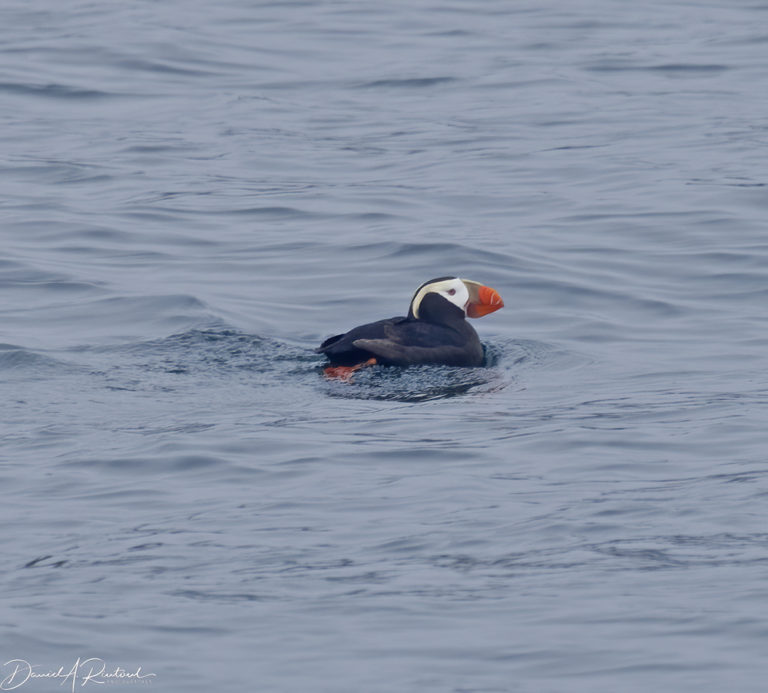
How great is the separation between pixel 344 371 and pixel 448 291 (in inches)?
39.5

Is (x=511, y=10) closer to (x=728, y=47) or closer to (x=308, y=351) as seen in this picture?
(x=728, y=47)

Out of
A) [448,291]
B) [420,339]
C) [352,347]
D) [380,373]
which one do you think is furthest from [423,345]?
[448,291]

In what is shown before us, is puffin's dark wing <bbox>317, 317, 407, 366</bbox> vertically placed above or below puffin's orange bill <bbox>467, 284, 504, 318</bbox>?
below

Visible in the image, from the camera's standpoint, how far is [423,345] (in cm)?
977

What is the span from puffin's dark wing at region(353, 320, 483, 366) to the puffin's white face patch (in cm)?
17

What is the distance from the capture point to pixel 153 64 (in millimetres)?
21469

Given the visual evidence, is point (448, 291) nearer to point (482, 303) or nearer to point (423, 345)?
point (482, 303)

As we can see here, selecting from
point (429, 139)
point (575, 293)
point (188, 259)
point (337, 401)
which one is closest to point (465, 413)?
point (337, 401)

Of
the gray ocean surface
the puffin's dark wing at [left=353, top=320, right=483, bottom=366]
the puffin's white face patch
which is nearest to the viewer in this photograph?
the gray ocean surface

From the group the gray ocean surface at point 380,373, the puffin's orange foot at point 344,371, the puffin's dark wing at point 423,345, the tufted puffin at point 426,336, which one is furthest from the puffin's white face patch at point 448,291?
the puffin's orange foot at point 344,371

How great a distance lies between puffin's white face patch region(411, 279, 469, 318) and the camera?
33.5 ft

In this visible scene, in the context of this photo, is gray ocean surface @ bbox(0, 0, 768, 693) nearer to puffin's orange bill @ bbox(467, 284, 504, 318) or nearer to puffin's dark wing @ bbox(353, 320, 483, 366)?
puffin's dark wing @ bbox(353, 320, 483, 366)

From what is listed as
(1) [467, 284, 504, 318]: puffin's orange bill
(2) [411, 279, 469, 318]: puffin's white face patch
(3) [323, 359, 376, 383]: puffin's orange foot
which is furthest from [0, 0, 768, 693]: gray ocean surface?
(2) [411, 279, 469, 318]: puffin's white face patch

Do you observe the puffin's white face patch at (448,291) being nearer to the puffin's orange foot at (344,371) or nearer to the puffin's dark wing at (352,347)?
the puffin's dark wing at (352,347)
